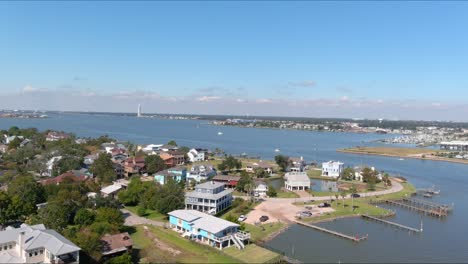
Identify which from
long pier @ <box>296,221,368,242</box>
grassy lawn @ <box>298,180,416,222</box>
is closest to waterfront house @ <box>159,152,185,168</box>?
grassy lawn @ <box>298,180,416,222</box>

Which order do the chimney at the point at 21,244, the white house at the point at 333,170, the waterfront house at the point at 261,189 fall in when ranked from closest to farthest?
the chimney at the point at 21,244 → the waterfront house at the point at 261,189 → the white house at the point at 333,170

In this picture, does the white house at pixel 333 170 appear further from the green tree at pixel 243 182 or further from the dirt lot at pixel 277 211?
the dirt lot at pixel 277 211

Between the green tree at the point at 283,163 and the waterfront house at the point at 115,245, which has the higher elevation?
the green tree at the point at 283,163

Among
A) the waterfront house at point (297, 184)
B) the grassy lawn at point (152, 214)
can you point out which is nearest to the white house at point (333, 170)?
the waterfront house at point (297, 184)

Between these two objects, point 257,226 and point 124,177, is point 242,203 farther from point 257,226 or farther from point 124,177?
point 124,177

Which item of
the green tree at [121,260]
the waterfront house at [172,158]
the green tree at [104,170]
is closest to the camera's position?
the green tree at [121,260]

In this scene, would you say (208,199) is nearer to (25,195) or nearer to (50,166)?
(25,195)
